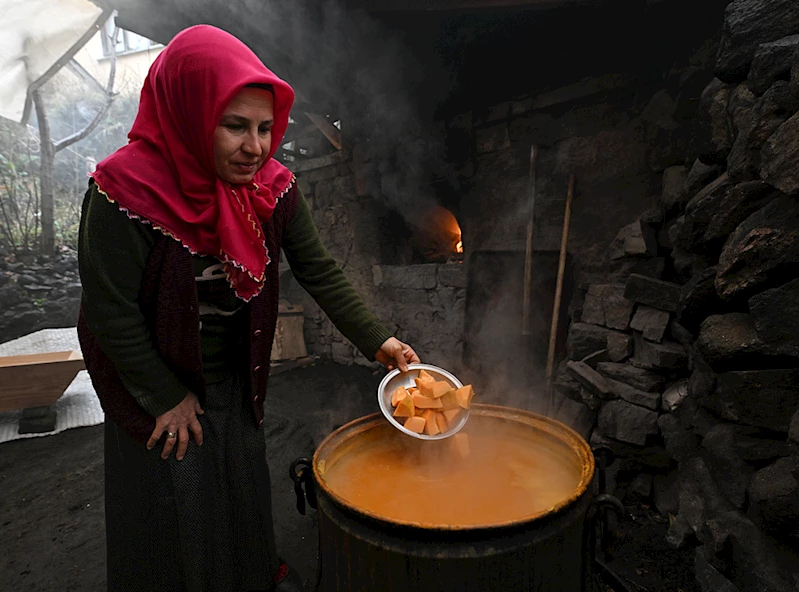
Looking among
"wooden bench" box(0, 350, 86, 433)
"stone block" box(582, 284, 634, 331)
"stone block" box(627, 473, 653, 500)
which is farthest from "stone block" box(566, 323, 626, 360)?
"wooden bench" box(0, 350, 86, 433)

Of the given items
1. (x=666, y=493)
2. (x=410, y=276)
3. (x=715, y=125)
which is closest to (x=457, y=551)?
(x=715, y=125)

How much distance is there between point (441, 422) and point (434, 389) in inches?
5.3

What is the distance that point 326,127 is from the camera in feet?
19.3

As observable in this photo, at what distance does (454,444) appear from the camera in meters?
1.79

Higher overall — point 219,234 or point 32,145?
point 32,145

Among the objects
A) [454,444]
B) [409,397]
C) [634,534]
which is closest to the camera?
[409,397]

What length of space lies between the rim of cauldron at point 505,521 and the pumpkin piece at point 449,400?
30 cm

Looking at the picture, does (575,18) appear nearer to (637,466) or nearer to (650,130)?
(650,130)

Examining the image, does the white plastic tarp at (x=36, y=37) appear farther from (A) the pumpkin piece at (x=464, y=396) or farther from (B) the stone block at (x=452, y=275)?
(A) the pumpkin piece at (x=464, y=396)

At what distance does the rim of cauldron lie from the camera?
1.17 meters

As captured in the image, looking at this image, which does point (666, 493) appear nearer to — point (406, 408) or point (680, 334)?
point (680, 334)

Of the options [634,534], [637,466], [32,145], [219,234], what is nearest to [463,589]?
[219,234]

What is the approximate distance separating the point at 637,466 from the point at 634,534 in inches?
18.3

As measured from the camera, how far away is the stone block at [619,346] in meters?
3.05
